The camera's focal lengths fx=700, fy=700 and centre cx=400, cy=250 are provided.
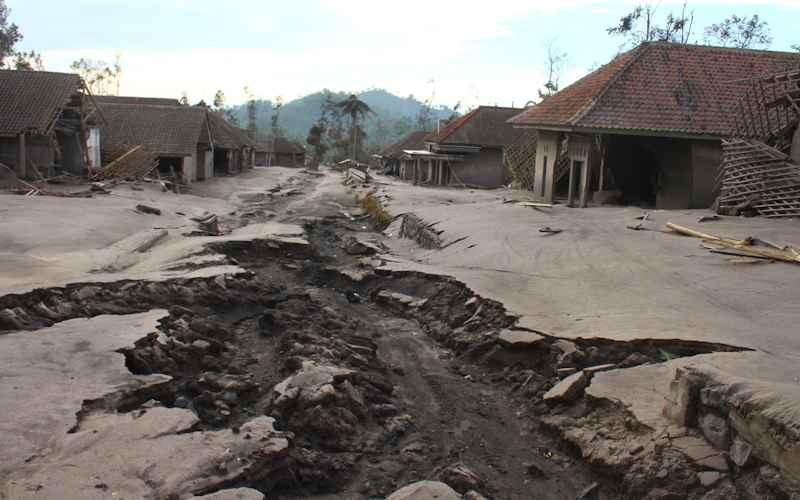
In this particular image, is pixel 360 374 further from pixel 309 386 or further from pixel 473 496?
pixel 473 496

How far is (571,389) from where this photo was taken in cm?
677

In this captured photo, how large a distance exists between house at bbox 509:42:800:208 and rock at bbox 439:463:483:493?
1415 cm

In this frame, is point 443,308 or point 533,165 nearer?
point 443,308

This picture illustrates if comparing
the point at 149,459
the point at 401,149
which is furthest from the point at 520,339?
the point at 401,149

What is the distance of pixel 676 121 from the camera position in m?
18.6

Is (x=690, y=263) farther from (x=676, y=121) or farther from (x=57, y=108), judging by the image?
(x=57, y=108)

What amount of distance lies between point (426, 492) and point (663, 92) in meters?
17.4

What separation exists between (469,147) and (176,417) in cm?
3016

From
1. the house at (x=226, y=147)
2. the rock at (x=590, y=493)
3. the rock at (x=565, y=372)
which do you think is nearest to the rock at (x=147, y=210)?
the rock at (x=565, y=372)

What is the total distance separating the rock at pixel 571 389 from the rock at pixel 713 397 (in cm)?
148

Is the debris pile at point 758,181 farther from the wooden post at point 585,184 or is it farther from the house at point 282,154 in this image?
the house at point 282,154

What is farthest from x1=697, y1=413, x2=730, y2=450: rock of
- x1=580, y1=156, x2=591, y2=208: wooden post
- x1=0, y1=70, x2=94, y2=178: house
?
x1=0, y1=70, x2=94, y2=178: house

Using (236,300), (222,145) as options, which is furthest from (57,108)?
(236,300)

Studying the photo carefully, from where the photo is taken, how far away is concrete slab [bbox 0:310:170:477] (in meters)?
5.07
